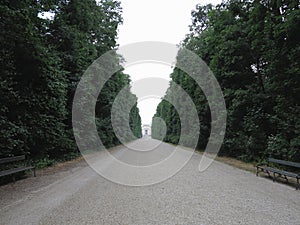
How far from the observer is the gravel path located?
11.8 feet

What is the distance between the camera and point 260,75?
1054cm

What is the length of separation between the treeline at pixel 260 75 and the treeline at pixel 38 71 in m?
8.50

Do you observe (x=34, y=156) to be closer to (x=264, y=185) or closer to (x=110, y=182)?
(x=110, y=182)

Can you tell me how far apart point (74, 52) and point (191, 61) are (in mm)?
11555

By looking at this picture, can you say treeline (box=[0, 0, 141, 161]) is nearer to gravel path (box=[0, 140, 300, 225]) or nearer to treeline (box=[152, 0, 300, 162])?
gravel path (box=[0, 140, 300, 225])

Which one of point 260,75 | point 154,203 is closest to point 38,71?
point 154,203

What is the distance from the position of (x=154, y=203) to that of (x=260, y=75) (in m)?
9.34

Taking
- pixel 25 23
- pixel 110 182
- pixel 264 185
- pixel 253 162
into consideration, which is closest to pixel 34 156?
pixel 110 182

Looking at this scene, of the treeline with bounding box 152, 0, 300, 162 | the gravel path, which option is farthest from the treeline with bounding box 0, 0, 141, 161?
the treeline with bounding box 152, 0, 300, 162

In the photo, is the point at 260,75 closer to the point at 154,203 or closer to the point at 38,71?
the point at 154,203

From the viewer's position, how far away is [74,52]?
11258mm

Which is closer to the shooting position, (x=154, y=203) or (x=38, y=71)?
(x=154, y=203)

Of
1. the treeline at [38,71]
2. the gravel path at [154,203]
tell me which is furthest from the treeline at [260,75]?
the treeline at [38,71]

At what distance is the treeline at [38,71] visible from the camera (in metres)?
6.09
